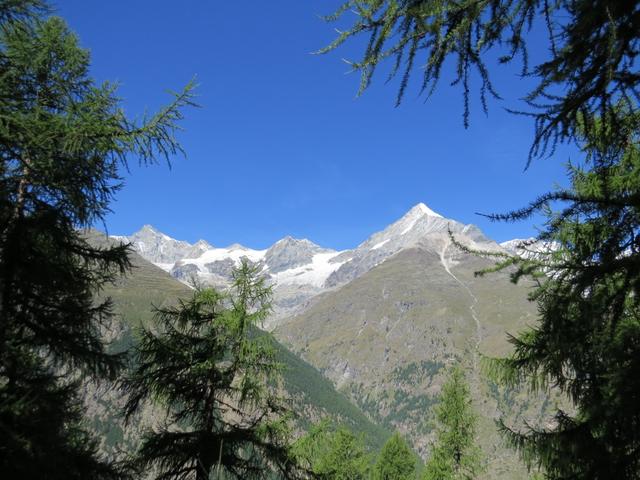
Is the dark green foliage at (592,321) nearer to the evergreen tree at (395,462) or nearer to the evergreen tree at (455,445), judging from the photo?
the evergreen tree at (455,445)

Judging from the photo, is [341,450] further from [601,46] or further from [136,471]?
[601,46]

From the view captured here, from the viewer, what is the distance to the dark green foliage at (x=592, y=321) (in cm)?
346

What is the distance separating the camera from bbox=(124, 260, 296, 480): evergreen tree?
32.2 feet

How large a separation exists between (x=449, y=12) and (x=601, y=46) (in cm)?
116

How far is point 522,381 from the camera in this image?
9641 mm

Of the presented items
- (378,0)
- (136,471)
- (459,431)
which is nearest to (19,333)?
(136,471)

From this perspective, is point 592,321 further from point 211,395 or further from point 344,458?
point 344,458

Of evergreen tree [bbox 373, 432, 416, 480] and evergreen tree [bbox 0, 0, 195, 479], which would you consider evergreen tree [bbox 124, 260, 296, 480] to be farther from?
evergreen tree [bbox 373, 432, 416, 480]

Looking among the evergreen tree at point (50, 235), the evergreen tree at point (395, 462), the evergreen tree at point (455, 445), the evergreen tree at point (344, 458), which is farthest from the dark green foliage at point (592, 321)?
the evergreen tree at point (395, 462)

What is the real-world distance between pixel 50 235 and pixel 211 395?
16.2 ft

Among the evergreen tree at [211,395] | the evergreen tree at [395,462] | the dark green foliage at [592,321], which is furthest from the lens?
the evergreen tree at [395,462]

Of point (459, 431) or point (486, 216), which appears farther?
point (459, 431)

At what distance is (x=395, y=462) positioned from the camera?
28516 mm

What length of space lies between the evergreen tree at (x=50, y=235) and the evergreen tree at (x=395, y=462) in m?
23.5
